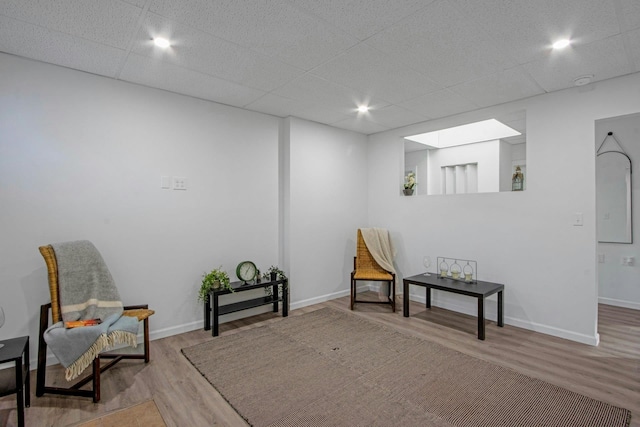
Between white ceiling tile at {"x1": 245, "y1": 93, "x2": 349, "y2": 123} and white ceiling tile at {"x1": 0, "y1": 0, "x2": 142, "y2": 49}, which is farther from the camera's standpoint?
white ceiling tile at {"x1": 245, "y1": 93, "x2": 349, "y2": 123}

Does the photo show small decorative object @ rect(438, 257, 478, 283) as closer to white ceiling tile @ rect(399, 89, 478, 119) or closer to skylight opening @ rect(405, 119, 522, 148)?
white ceiling tile @ rect(399, 89, 478, 119)

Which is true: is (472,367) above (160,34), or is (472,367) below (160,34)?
below

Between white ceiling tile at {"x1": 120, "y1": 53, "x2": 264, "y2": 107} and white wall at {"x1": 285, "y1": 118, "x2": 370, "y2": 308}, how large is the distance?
902mm

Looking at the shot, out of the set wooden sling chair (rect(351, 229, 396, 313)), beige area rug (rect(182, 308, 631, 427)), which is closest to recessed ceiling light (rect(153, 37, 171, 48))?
beige area rug (rect(182, 308, 631, 427))

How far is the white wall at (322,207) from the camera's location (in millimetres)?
4227

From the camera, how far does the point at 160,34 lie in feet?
7.33

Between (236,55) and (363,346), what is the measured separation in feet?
8.95

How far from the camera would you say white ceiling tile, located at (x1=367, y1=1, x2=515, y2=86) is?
2062 millimetres

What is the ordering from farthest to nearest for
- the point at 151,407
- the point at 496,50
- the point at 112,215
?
the point at 112,215, the point at 496,50, the point at 151,407

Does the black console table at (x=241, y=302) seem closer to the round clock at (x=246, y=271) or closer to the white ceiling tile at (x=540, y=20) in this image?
the round clock at (x=246, y=271)

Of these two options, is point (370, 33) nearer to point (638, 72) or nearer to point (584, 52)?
point (584, 52)

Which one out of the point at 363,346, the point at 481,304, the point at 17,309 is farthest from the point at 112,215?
the point at 481,304

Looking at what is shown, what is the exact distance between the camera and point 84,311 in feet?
8.13

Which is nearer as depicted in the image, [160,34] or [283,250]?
[160,34]
